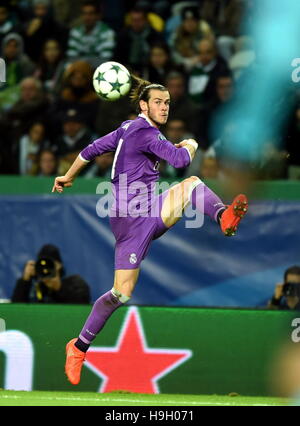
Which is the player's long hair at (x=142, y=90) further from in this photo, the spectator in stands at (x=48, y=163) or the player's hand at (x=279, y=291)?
the spectator in stands at (x=48, y=163)

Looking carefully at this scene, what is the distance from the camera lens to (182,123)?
1116 centimetres

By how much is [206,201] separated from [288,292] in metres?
1.91

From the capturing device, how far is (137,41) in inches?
496

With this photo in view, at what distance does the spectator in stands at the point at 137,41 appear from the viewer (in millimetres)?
12414

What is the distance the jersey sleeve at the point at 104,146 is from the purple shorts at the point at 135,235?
521mm

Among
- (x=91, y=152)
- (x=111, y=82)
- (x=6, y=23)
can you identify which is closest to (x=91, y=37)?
(x=6, y=23)

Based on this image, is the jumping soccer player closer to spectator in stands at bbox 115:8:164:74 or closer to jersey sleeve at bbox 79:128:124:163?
jersey sleeve at bbox 79:128:124:163

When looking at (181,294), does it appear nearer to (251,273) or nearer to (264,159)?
(251,273)

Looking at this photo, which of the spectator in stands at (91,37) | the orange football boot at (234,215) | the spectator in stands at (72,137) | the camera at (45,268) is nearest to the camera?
the orange football boot at (234,215)

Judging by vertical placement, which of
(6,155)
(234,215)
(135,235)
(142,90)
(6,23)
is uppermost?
(6,23)

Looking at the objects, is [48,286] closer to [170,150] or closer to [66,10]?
[170,150]

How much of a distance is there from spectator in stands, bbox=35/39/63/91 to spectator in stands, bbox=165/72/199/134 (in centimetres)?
171

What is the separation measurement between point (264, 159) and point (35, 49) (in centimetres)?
396

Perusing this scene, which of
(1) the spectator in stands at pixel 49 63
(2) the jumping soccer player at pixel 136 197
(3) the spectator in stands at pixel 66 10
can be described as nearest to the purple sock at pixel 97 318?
(2) the jumping soccer player at pixel 136 197
